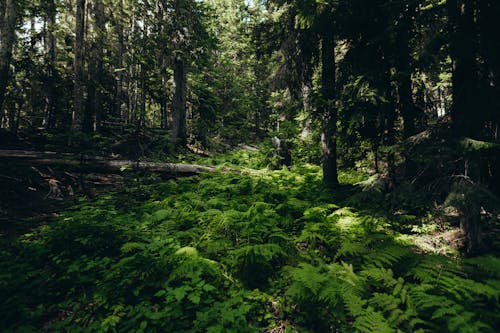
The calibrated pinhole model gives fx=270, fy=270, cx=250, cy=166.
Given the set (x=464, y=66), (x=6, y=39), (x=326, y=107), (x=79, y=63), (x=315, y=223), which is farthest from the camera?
(x=79, y=63)

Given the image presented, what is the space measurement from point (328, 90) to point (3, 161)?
10.9 m

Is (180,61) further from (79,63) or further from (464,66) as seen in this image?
(464,66)

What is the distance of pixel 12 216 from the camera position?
716cm

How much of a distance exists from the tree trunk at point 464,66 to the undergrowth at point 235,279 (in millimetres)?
2146

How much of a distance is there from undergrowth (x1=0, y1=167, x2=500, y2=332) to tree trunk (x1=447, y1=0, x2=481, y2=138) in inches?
84.5

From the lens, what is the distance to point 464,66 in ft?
16.5

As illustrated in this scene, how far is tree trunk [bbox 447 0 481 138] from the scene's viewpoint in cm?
488

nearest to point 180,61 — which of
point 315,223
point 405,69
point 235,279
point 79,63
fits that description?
point 79,63

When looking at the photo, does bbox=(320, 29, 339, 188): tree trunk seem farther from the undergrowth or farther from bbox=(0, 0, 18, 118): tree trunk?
bbox=(0, 0, 18, 118): tree trunk

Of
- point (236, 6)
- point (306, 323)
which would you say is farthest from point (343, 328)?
point (236, 6)

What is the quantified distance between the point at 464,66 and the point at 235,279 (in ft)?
18.6

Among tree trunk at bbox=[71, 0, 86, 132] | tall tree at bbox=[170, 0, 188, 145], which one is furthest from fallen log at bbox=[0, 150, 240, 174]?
tall tree at bbox=[170, 0, 188, 145]

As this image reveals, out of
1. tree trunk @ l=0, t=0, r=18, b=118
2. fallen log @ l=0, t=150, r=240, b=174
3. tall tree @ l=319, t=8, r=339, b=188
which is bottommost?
fallen log @ l=0, t=150, r=240, b=174

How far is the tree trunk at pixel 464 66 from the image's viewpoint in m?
4.88
